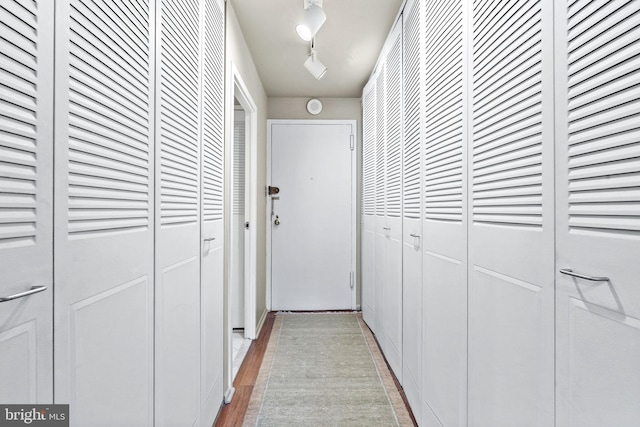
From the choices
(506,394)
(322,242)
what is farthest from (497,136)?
(322,242)

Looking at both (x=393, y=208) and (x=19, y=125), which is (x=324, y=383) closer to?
(x=393, y=208)

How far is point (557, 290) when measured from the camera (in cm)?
82

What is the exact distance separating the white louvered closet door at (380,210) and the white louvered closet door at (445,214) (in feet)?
3.46

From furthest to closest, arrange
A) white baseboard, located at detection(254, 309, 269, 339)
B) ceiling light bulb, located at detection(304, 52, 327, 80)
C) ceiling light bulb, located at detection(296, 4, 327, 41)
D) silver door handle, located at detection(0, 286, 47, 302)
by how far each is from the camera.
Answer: white baseboard, located at detection(254, 309, 269, 339) → ceiling light bulb, located at detection(304, 52, 327, 80) → ceiling light bulb, located at detection(296, 4, 327, 41) → silver door handle, located at detection(0, 286, 47, 302)

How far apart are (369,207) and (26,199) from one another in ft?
9.66

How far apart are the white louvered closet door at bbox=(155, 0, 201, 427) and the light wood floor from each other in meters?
0.44

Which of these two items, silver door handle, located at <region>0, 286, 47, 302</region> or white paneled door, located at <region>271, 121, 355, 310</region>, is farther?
white paneled door, located at <region>271, 121, 355, 310</region>

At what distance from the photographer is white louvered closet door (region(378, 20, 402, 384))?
228 centimetres

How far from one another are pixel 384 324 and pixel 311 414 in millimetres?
979

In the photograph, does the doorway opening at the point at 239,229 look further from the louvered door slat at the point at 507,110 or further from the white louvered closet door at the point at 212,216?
the louvered door slat at the point at 507,110

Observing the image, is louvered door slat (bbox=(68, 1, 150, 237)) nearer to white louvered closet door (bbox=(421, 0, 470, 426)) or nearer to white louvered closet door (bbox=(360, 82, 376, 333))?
white louvered closet door (bbox=(421, 0, 470, 426))

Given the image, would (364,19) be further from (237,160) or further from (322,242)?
(322,242)

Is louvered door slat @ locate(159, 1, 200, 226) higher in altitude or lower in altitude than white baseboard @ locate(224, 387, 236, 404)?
higher

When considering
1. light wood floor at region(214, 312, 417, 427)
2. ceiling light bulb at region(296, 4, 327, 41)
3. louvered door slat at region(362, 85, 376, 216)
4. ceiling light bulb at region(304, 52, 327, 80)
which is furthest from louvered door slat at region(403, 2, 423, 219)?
light wood floor at region(214, 312, 417, 427)
